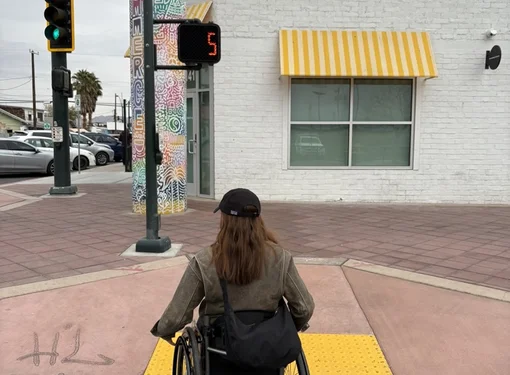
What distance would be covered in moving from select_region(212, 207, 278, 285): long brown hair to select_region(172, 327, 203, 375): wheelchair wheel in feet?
1.21

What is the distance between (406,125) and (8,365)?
9.33 meters

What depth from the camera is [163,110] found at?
358 inches

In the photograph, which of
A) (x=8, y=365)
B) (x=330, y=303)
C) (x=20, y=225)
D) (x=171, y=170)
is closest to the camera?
(x=8, y=365)

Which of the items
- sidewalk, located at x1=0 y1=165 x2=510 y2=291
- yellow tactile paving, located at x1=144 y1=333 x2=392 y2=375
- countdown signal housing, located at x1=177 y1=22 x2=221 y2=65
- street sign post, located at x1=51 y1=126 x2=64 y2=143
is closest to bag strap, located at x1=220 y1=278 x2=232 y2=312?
yellow tactile paving, located at x1=144 y1=333 x2=392 y2=375

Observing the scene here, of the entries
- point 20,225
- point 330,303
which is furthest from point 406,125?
point 20,225

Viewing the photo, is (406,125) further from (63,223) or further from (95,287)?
(95,287)

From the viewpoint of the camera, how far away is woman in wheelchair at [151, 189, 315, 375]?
2.15m

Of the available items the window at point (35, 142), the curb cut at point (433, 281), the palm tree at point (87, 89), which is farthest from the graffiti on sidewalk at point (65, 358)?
Result: the palm tree at point (87, 89)

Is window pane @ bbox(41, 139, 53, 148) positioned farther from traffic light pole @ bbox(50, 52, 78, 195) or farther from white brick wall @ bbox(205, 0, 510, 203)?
white brick wall @ bbox(205, 0, 510, 203)

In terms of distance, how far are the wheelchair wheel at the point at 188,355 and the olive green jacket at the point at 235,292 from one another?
0.09 metres

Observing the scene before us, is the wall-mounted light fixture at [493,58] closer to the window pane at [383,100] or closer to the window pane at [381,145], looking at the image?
the window pane at [383,100]

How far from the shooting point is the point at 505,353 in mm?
3660

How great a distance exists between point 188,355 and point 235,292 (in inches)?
17.9

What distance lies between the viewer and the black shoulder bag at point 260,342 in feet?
6.86
